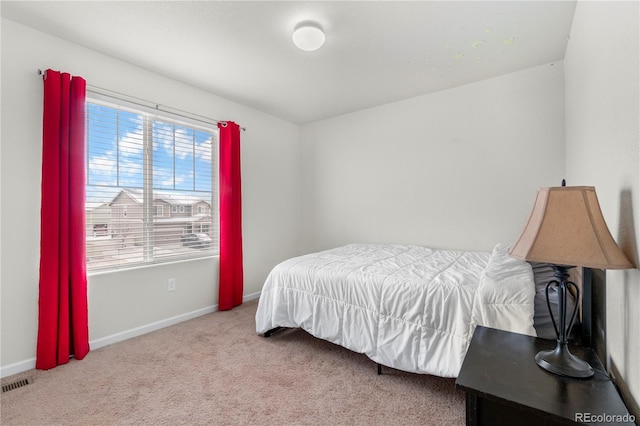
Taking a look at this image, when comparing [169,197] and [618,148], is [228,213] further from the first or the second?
[618,148]

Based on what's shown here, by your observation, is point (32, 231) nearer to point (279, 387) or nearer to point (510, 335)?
point (279, 387)

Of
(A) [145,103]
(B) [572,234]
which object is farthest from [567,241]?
(A) [145,103]

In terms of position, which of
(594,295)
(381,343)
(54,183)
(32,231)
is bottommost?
(381,343)

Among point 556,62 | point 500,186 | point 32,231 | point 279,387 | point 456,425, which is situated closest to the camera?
point 456,425

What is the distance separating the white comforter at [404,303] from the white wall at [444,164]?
0.64m

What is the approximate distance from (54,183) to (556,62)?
432cm

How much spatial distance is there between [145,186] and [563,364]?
3.15 metres

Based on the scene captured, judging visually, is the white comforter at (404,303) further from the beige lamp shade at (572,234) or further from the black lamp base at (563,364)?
the beige lamp shade at (572,234)

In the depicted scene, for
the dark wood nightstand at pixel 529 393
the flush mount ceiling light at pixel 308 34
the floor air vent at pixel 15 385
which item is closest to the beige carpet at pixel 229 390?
the floor air vent at pixel 15 385

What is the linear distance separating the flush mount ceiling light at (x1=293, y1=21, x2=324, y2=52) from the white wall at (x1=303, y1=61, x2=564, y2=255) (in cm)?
177

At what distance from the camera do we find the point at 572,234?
2.99 ft

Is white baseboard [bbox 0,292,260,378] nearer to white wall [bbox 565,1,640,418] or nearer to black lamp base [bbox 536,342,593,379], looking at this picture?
black lamp base [bbox 536,342,593,379]

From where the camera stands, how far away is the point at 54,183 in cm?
208

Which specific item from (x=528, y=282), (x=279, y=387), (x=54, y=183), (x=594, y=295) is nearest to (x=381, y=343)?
(x=279, y=387)
